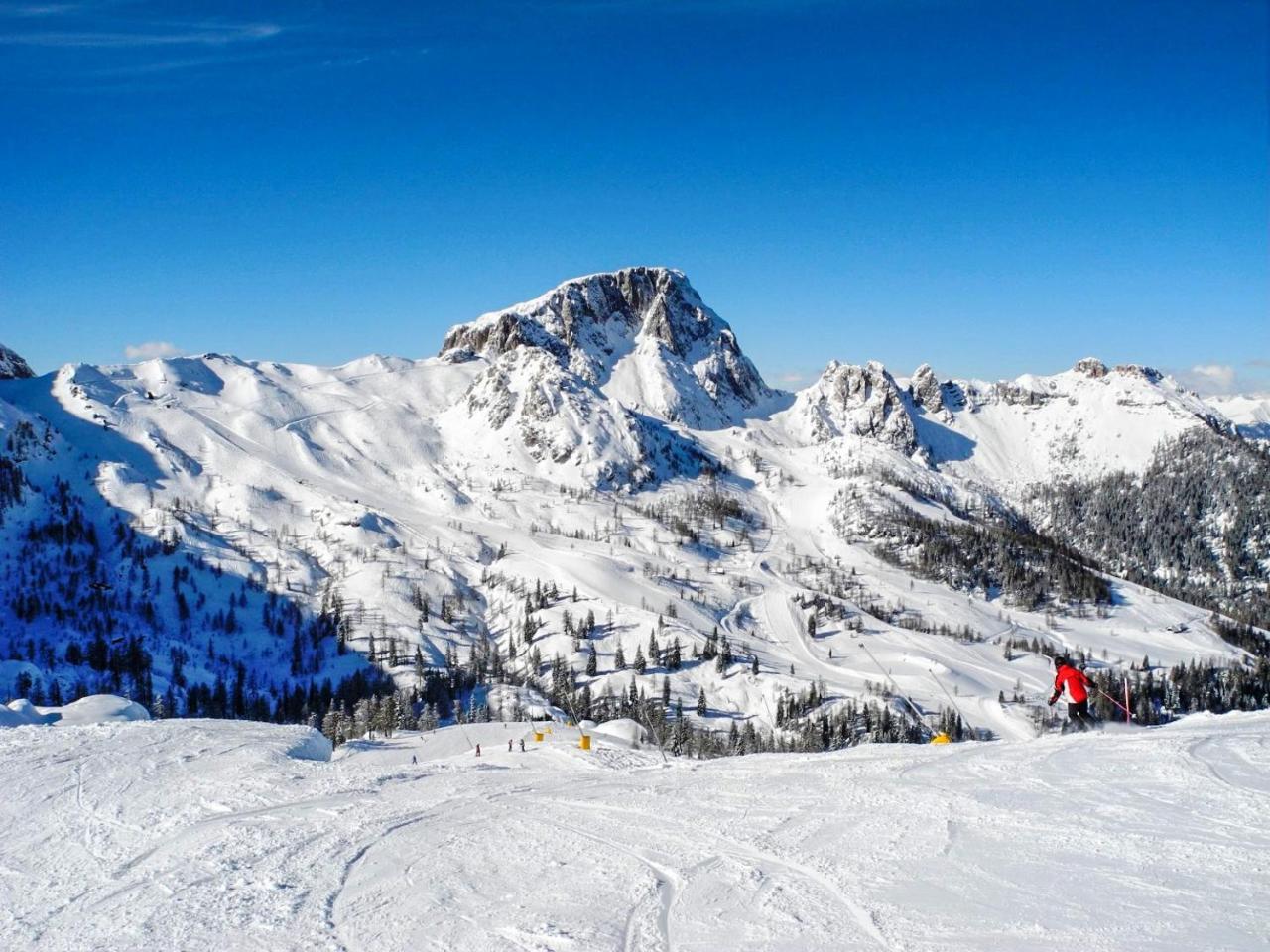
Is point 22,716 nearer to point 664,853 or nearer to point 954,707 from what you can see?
point 664,853

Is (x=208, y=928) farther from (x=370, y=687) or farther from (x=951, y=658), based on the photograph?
(x=951, y=658)

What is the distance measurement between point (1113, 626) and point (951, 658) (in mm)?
67144

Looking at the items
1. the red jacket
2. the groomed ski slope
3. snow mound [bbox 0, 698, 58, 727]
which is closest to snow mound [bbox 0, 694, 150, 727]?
snow mound [bbox 0, 698, 58, 727]

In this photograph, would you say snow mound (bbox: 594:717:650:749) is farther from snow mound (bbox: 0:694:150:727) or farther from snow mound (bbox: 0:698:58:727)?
snow mound (bbox: 0:698:58:727)

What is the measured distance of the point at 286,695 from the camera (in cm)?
13038

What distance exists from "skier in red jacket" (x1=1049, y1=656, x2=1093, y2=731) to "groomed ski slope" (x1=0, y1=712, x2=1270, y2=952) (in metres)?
3.38

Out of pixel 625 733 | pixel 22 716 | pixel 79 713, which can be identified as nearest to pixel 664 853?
pixel 22 716

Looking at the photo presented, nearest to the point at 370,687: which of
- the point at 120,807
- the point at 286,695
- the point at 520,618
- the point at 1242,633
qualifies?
the point at 286,695

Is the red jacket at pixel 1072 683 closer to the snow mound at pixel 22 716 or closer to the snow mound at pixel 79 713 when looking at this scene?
the snow mound at pixel 79 713

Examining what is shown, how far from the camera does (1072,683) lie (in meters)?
25.8

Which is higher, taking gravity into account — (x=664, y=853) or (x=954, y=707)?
(x=664, y=853)

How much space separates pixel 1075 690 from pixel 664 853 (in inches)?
685

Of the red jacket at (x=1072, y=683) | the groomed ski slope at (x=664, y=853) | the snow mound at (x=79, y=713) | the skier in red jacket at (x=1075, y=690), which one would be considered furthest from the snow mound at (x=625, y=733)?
the groomed ski slope at (x=664, y=853)

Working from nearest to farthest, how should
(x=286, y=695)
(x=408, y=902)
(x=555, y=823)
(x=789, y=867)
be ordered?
(x=408, y=902)
(x=789, y=867)
(x=555, y=823)
(x=286, y=695)
